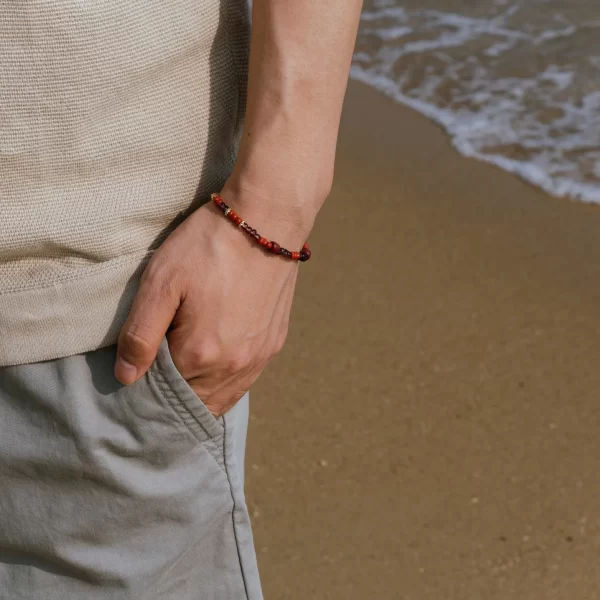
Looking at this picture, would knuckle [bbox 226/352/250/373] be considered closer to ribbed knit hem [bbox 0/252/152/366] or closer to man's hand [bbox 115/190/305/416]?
man's hand [bbox 115/190/305/416]

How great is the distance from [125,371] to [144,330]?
5 cm

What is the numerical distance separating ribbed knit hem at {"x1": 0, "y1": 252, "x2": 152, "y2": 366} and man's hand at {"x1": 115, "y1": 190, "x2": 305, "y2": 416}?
1.0 inches

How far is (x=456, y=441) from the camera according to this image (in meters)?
2.21

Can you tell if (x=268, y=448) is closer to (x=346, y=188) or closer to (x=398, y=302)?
(x=398, y=302)

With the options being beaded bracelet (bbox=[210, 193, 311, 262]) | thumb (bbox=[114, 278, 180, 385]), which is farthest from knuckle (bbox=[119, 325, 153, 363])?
beaded bracelet (bbox=[210, 193, 311, 262])

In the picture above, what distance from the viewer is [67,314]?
3.14 feet

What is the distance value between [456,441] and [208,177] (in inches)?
53.6

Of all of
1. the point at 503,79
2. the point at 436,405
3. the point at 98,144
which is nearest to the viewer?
the point at 98,144

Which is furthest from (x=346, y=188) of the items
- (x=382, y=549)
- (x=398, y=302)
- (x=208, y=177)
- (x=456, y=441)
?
(x=208, y=177)

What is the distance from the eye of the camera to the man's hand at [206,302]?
0.96 meters

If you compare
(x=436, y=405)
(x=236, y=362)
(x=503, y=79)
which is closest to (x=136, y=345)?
(x=236, y=362)

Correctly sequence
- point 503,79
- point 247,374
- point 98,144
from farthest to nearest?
point 503,79, point 247,374, point 98,144

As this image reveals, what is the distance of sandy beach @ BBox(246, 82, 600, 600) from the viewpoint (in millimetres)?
1955

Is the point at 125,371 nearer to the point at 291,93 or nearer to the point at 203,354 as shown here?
the point at 203,354
